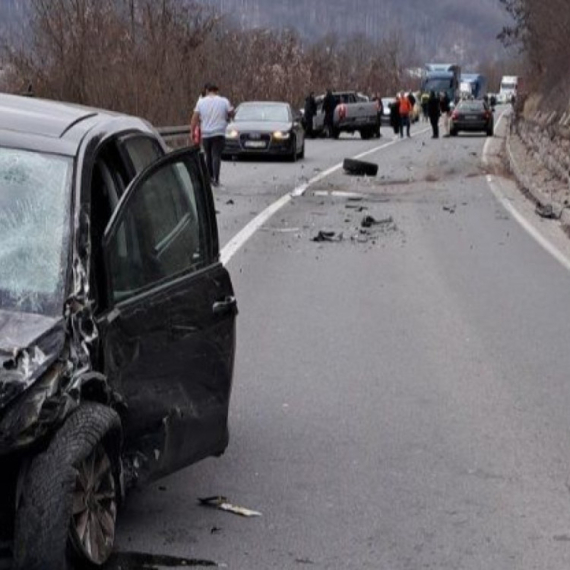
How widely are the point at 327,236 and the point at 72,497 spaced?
14.2 metres

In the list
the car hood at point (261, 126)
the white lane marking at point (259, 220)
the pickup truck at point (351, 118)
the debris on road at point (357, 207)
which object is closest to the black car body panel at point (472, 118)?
the pickup truck at point (351, 118)

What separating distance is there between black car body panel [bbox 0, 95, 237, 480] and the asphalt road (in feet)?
1.70

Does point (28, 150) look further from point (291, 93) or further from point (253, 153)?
point (291, 93)

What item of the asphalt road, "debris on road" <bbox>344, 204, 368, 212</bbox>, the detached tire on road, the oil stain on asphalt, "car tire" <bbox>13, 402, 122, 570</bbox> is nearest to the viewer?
"car tire" <bbox>13, 402, 122, 570</bbox>

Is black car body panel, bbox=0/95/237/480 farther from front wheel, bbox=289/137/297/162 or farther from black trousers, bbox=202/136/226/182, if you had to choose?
front wheel, bbox=289/137/297/162

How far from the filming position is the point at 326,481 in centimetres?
700

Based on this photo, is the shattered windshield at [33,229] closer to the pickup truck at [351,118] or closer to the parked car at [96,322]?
the parked car at [96,322]

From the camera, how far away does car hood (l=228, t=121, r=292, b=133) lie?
3647cm

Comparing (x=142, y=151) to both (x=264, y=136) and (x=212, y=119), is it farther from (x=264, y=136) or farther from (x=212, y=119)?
(x=264, y=136)

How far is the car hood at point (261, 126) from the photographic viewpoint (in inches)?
1436

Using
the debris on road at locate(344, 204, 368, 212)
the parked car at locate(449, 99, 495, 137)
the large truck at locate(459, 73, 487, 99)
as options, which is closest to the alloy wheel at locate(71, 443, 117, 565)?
the debris on road at locate(344, 204, 368, 212)

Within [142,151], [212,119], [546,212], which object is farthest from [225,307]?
[212,119]

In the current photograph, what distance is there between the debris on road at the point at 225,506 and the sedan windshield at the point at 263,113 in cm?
3107

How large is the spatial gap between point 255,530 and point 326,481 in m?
0.91
